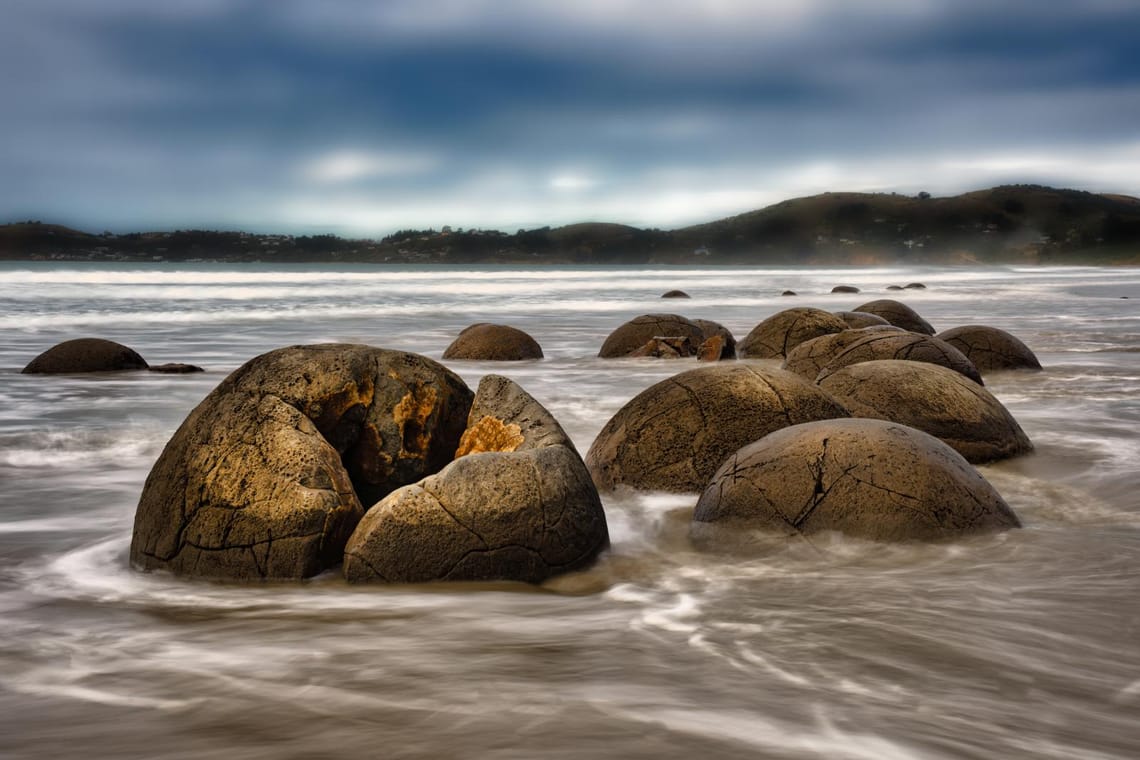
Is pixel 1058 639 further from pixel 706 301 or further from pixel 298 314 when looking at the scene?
pixel 706 301

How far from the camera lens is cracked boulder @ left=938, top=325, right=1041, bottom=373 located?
1395 centimetres

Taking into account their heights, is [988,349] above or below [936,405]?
below

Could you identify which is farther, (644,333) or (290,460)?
(644,333)

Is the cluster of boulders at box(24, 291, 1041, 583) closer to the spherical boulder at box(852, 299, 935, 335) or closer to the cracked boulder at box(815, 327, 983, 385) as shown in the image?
the cracked boulder at box(815, 327, 983, 385)

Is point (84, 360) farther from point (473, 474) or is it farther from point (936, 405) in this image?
point (936, 405)

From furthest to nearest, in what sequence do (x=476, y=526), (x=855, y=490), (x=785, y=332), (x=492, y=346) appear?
(x=492, y=346)
(x=785, y=332)
(x=855, y=490)
(x=476, y=526)

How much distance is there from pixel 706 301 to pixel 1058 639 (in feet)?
130

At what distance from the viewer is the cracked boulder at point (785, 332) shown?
1507 centimetres

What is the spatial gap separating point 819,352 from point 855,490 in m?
6.05

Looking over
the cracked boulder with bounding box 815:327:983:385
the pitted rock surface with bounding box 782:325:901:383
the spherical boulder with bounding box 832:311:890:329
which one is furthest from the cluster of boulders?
the spherical boulder with bounding box 832:311:890:329

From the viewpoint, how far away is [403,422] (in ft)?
19.0

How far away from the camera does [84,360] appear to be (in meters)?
15.1

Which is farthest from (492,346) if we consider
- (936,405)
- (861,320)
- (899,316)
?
(936,405)

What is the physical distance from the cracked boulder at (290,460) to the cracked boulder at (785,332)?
10134 mm
